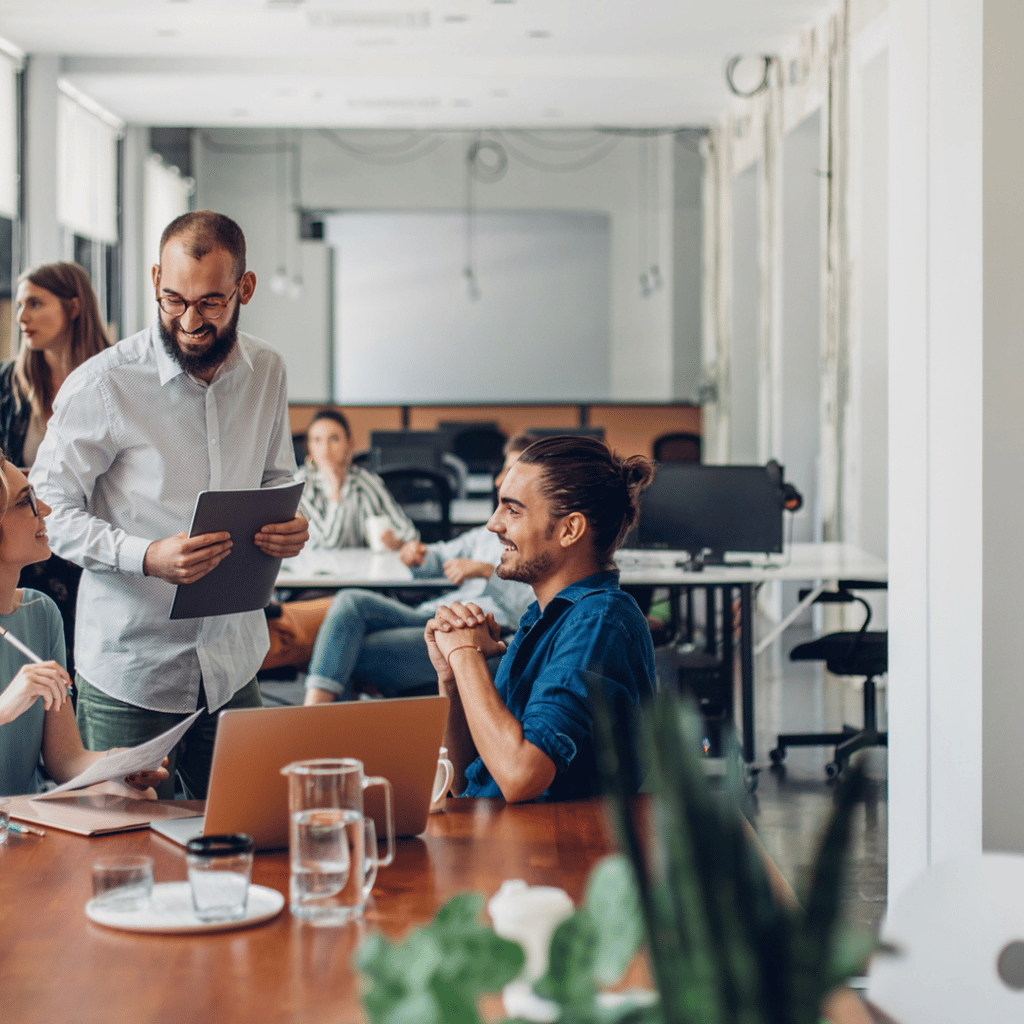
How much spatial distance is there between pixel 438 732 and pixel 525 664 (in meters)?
0.47

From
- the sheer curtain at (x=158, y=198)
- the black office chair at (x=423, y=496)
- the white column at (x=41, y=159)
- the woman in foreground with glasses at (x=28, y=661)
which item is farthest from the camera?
the sheer curtain at (x=158, y=198)

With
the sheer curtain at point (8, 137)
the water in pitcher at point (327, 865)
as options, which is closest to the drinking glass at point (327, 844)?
the water in pitcher at point (327, 865)

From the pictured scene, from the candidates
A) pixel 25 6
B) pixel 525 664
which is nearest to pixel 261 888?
pixel 525 664

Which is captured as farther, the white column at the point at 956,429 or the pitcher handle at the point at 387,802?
the white column at the point at 956,429

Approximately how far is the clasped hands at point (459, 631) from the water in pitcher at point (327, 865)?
520 mm

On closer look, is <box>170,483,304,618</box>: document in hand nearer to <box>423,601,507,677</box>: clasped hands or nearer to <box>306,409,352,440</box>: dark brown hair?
<box>423,601,507,677</box>: clasped hands

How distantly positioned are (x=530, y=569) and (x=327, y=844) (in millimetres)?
725

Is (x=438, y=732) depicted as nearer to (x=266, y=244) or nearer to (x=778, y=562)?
(x=778, y=562)

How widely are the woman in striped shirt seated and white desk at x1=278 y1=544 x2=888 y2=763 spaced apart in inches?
7.7

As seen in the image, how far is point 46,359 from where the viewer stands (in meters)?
3.16

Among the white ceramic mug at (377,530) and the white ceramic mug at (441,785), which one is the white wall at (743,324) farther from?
the white ceramic mug at (441,785)

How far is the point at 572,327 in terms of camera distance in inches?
495

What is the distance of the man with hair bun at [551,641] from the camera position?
5.35 ft

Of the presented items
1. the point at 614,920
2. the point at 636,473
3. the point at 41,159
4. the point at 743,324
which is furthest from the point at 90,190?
the point at 614,920
